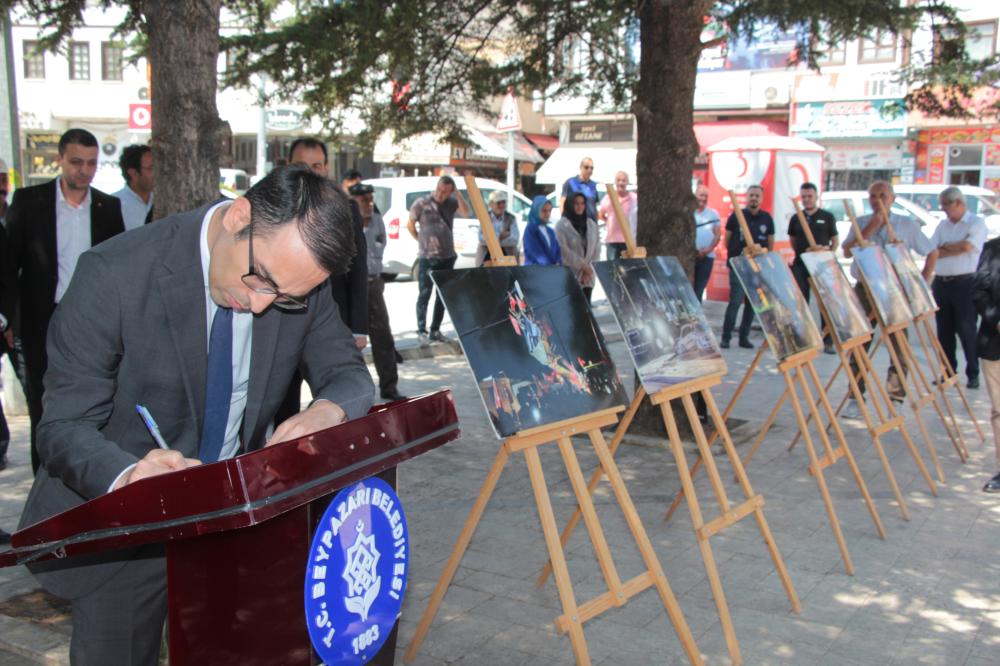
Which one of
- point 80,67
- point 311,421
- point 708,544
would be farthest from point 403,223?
point 80,67

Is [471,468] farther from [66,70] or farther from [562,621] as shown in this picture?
[66,70]

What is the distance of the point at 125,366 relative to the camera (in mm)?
1987

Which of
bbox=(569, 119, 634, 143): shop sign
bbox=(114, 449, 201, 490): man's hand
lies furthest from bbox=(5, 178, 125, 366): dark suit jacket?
bbox=(569, 119, 634, 143): shop sign

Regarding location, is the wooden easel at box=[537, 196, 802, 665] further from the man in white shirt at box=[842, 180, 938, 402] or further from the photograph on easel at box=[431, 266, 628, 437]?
the man in white shirt at box=[842, 180, 938, 402]

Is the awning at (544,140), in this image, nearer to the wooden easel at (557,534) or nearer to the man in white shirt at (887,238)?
the man in white shirt at (887,238)

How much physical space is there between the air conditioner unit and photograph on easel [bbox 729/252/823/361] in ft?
81.0

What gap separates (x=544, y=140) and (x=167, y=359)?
35328 mm

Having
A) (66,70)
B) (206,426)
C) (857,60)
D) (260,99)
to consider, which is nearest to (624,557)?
(206,426)

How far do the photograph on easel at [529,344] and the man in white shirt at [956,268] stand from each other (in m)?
6.19

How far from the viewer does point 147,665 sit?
2.15 meters

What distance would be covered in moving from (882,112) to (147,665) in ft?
25.1

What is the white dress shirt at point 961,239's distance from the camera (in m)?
8.71

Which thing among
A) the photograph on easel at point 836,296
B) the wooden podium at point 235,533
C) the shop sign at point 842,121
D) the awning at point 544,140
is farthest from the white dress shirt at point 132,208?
the awning at point 544,140

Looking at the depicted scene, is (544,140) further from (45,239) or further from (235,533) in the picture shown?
(235,533)
